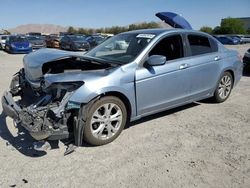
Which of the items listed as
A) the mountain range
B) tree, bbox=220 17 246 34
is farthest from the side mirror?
the mountain range

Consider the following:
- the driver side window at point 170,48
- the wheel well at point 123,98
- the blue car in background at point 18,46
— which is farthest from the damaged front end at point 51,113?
the blue car in background at point 18,46

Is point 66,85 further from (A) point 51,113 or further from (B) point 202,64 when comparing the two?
(B) point 202,64

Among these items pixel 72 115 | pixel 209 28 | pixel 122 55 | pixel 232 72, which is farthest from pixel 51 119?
pixel 209 28

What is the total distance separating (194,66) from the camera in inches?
207

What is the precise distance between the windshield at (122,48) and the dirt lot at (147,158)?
1168 millimetres

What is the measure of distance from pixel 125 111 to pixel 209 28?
9551 centimetres

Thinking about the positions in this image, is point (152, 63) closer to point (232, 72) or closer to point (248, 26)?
point (232, 72)

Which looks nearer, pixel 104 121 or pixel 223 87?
pixel 104 121

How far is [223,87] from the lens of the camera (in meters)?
6.23

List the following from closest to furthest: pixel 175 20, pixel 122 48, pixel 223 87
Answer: pixel 122 48, pixel 223 87, pixel 175 20

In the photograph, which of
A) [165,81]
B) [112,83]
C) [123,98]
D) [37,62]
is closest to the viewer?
[112,83]

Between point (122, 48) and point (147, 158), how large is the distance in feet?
7.25

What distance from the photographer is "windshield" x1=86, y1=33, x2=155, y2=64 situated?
4.75 metres

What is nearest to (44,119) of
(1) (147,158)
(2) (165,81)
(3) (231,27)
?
(1) (147,158)
